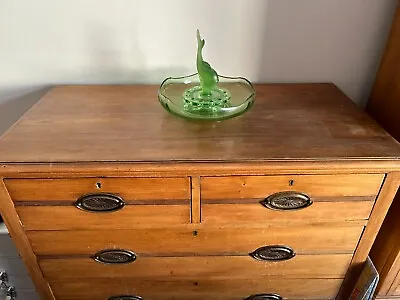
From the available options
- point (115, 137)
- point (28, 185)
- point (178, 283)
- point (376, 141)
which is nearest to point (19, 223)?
point (28, 185)

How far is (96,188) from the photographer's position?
2.88 feet

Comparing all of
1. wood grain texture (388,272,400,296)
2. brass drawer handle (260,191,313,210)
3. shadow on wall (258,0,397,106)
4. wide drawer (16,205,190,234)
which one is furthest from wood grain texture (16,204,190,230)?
wood grain texture (388,272,400,296)

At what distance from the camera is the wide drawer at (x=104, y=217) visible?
920mm

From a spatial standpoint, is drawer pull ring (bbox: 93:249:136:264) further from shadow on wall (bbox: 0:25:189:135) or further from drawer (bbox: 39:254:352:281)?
shadow on wall (bbox: 0:25:189:135)

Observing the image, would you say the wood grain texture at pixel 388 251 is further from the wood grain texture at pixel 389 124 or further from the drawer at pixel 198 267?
the drawer at pixel 198 267

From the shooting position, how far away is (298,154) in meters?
0.86

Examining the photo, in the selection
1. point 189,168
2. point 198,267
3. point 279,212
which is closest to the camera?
point 189,168

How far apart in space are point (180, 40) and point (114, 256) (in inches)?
28.0

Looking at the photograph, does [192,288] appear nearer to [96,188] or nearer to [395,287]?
[96,188]

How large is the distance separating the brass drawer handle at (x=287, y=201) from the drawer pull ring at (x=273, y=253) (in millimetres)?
155

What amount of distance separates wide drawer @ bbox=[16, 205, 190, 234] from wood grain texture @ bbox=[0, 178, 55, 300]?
0.07 ft

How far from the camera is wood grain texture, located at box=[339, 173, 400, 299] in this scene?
2.98ft

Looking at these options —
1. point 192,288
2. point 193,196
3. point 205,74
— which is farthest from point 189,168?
point 192,288

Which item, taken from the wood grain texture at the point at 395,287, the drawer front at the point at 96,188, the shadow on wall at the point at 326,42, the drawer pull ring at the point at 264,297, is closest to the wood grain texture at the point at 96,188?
the drawer front at the point at 96,188
